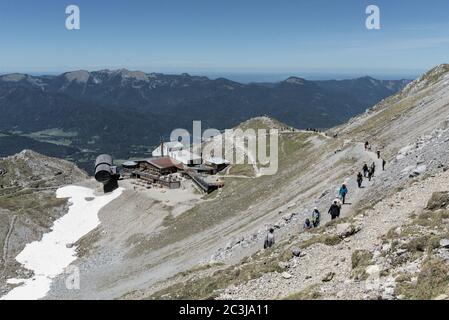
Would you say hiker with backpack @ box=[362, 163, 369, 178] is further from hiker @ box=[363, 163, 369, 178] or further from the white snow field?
the white snow field

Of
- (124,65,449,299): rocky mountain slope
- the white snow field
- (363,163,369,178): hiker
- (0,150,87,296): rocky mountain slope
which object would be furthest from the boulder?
(0,150,87,296): rocky mountain slope

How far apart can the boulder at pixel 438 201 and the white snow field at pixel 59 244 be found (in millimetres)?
47861

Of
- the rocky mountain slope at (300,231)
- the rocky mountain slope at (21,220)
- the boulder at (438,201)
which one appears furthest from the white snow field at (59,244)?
the boulder at (438,201)

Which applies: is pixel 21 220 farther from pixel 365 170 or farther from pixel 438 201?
pixel 438 201

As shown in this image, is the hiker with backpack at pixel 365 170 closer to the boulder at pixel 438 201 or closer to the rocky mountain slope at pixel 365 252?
the rocky mountain slope at pixel 365 252

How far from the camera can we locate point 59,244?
266 ft

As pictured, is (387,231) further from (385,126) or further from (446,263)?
(385,126)

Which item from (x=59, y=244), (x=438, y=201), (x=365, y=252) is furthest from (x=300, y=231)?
(x=59, y=244)

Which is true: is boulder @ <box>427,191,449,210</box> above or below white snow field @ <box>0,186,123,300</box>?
above

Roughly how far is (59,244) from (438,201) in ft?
229

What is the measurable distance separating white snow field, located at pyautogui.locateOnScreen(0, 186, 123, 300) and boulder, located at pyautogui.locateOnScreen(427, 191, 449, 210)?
47.9m

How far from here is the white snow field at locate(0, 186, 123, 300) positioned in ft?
201

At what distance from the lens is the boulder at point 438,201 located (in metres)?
28.1
